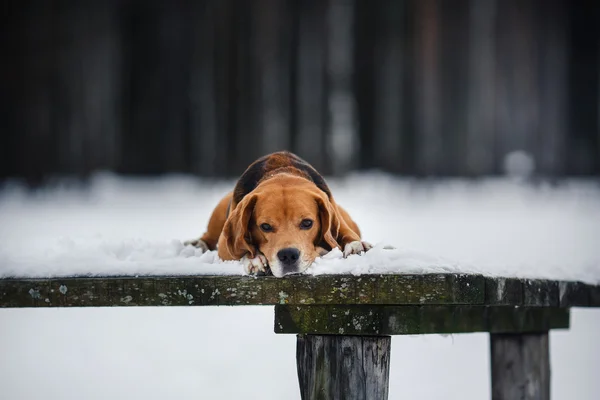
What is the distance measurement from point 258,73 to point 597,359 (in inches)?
190

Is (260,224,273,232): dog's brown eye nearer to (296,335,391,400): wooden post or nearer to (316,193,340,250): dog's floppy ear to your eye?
(316,193,340,250): dog's floppy ear

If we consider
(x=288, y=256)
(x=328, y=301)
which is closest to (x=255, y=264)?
(x=288, y=256)

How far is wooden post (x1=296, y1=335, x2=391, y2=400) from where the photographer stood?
314 cm

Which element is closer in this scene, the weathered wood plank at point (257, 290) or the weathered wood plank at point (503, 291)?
the weathered wood plank at point (257, 290)

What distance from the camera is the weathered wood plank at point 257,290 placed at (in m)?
3.13

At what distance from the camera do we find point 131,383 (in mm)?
6023

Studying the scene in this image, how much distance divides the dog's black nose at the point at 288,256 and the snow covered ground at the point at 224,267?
0.54 feet

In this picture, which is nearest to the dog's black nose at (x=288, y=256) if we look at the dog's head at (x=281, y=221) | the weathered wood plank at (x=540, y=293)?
the dog's head at (x=281, y=221)

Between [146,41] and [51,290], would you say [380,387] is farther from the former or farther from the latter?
[146,41]

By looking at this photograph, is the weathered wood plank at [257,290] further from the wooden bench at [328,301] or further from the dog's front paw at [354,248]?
the dog's front paw at [354,248]

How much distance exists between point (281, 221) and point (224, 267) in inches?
18.9

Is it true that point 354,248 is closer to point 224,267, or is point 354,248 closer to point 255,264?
point 255,264

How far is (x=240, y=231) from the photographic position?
3926mm

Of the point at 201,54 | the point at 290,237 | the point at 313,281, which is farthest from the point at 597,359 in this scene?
the point at 201,54
